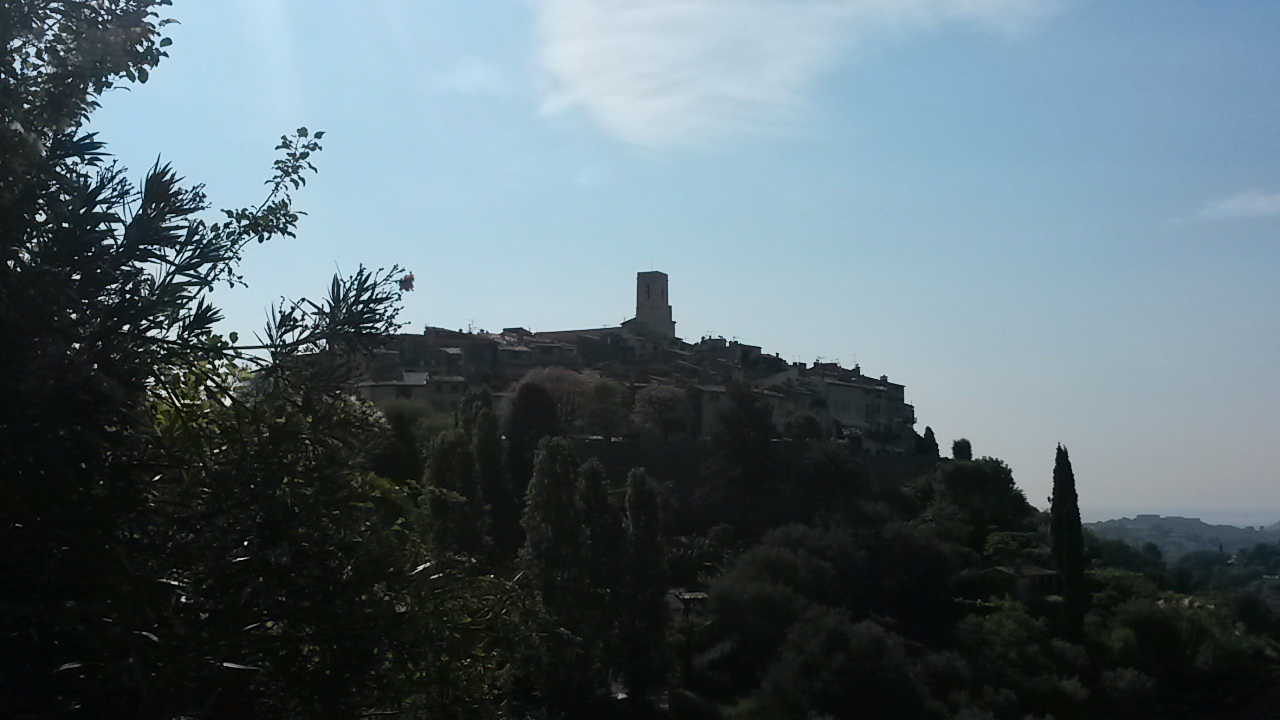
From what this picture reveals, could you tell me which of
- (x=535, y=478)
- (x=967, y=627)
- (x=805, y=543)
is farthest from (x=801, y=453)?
(x=535, y=478)

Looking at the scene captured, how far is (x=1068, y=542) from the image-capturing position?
39.2 m

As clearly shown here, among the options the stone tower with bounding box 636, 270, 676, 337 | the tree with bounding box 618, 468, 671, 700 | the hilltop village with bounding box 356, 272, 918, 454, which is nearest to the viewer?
the tree with bounding box 618, 468, 671, 700

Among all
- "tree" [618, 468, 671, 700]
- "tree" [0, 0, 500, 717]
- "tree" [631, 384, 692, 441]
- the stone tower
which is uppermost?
the stone tower

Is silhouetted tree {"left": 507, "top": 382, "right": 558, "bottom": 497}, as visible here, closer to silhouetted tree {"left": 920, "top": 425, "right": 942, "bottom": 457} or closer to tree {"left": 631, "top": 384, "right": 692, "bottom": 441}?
tree {"left": 631, "top": 384, "right": 692, "bottom": 441}

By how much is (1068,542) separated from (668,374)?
33408 mm

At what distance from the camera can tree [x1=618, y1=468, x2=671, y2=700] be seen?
2655cm

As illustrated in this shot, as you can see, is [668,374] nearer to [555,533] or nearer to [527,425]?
[527,425]

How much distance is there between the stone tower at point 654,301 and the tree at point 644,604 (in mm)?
69872

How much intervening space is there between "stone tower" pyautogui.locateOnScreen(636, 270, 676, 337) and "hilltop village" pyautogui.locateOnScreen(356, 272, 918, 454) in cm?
1069

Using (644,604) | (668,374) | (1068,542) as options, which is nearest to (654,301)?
(668,374)

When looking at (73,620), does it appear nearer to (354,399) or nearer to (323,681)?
(323,681)

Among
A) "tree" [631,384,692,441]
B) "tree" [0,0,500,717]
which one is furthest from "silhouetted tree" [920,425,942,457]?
"tree" [0,0,500,717]

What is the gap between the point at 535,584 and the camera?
2417 cm

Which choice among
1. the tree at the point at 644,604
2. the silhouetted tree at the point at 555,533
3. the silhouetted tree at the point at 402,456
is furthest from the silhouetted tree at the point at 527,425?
the silhouetted tree at the point at 555,533
